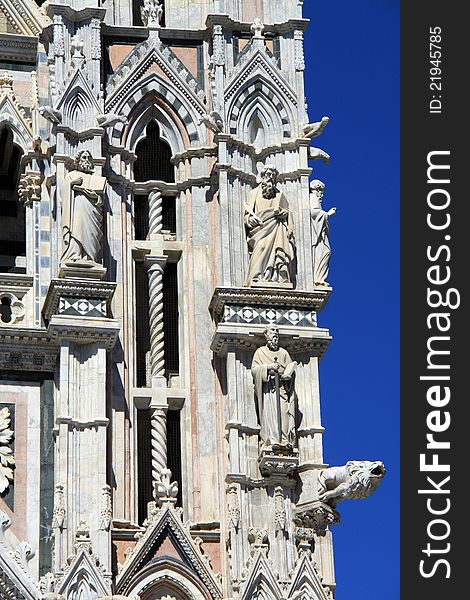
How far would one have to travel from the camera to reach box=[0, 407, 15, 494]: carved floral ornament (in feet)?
84.3

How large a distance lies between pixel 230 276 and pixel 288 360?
1.22 metres

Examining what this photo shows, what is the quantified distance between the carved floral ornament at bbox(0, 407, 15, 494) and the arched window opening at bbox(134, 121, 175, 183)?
347cm

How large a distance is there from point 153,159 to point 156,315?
2.16 m

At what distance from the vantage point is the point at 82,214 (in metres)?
26.2

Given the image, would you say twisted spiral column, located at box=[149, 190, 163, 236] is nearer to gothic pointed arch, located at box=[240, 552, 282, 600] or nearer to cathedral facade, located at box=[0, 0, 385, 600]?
cathedral facade, located at box=[0, 0, 385, 600]

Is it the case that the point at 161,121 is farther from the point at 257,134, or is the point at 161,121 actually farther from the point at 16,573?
the point at 16,573

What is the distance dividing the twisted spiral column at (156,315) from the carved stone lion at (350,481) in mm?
2425

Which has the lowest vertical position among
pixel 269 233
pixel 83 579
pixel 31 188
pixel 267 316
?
pixel 83 579

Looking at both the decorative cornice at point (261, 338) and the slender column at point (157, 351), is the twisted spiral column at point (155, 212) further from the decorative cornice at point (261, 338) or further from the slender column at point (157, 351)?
the decorative cornice at point (261, 338)

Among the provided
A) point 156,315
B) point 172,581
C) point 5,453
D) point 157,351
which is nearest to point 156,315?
point 156,315

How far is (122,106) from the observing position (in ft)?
90.2

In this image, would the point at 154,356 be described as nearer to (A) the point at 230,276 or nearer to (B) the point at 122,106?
(A) the point at 230,276

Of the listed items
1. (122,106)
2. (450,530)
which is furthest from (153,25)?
(450,530)

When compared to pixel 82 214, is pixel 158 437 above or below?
below
